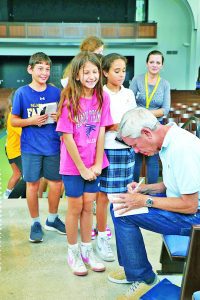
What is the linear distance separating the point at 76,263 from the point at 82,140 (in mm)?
879

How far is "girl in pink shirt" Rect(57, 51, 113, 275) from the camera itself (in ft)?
8.29

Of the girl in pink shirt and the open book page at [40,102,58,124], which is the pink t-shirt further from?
the open book page at [40,102,58,124]

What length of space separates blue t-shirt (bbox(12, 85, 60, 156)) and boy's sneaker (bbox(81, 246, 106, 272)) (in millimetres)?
820

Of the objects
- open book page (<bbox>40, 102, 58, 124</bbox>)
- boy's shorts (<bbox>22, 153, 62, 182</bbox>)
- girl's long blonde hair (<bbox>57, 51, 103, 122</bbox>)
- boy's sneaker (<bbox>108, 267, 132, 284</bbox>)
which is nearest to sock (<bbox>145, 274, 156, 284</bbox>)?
boy's sneaker (<bbox>108, 267, 132, 284</bbox>)

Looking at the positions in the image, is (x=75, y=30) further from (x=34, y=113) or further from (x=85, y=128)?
(x=85, y=128)

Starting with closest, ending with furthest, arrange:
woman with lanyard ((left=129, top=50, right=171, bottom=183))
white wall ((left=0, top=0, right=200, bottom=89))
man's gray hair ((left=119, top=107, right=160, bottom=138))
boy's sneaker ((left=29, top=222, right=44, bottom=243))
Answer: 1. man's gray hair ((left=119, top=107, right=160, bottom=138))
2. boy's sneaker ((left=29, top=222, right=44, bottom=243))
3. woman with lanyard ((left=129, top=50, right=171, bottom=183))
4. white wall ((left=0, top=0, right=200, bottom=89))

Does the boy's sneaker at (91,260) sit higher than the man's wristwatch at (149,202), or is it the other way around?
the man's wristwatch at (149,202)

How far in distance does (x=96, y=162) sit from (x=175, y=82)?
21.0 metres

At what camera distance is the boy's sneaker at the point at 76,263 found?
2654 millimetres

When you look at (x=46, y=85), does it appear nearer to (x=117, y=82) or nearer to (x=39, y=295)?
(x=117, y=82)

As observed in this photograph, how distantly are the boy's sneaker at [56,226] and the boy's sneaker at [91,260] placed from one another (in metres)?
0.55

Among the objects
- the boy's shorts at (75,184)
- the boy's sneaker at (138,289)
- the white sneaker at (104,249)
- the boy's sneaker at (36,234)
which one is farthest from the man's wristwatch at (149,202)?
the boy's sneaker at (36,234)

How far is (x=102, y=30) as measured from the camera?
21.2 meters

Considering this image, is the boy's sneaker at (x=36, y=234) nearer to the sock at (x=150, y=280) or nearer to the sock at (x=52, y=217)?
the sock at (x=52, y=217)
